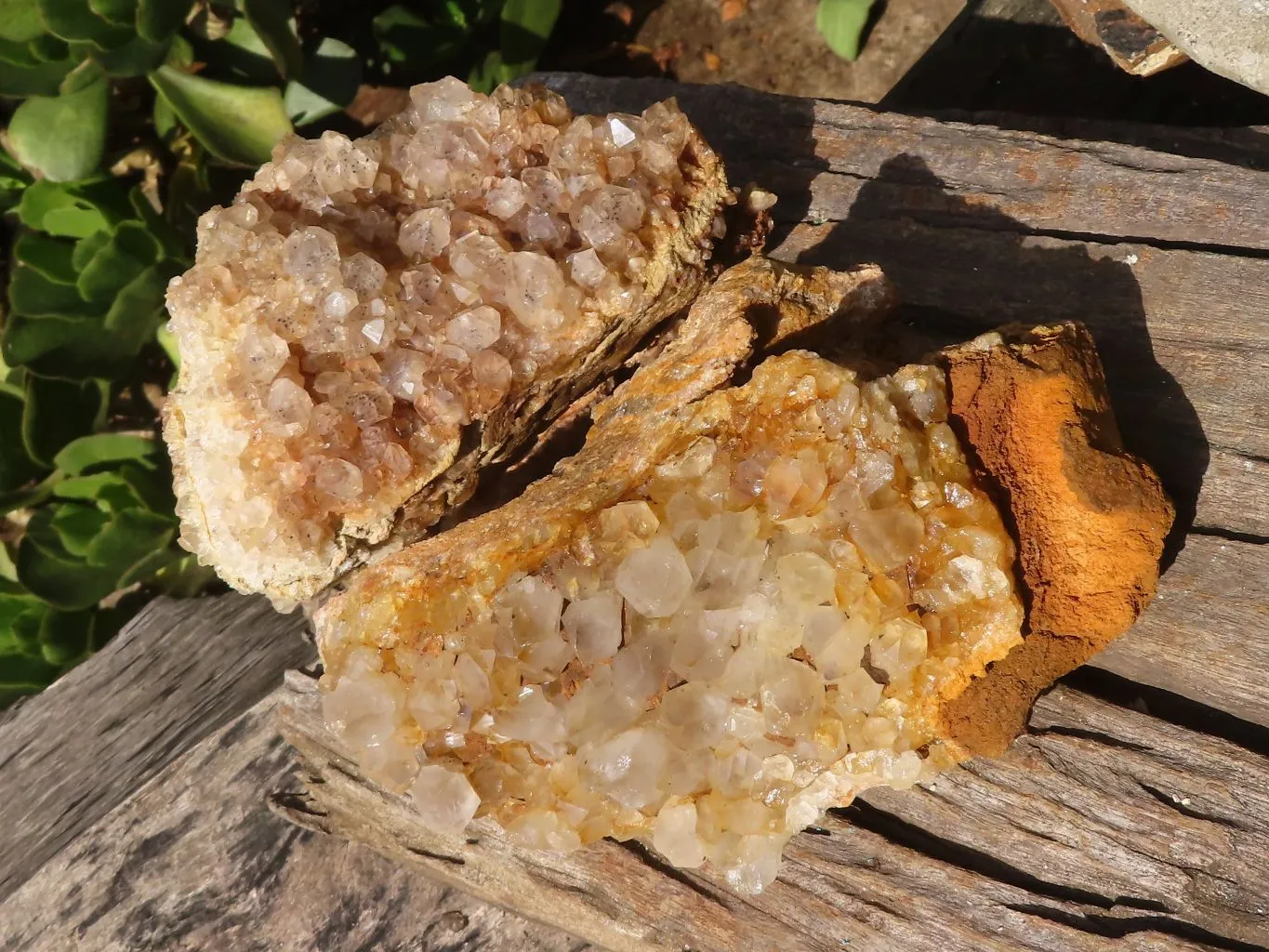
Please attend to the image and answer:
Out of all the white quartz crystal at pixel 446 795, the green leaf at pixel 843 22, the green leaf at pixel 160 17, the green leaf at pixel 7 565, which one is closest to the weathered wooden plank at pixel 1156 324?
the white quartz crystal at pixel 446 795

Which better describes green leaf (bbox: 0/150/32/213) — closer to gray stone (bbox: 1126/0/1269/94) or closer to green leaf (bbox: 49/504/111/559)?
green leaf (bbox: 49/504/111/559)

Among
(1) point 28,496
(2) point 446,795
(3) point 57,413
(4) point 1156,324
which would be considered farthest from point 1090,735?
(1) point 28,496

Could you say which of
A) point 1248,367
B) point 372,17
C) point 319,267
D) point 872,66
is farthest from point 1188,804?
point 372,17

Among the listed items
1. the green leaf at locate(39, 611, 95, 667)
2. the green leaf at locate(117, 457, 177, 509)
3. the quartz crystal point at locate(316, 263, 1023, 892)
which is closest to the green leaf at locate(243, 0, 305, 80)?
the green leaf at locate(117, 457, 177, 509)

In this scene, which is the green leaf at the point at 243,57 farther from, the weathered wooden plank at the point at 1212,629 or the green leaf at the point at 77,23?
the weathered wooden plank at the point at 1212,629

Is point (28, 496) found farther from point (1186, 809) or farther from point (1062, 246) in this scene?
point (1186, 809)
